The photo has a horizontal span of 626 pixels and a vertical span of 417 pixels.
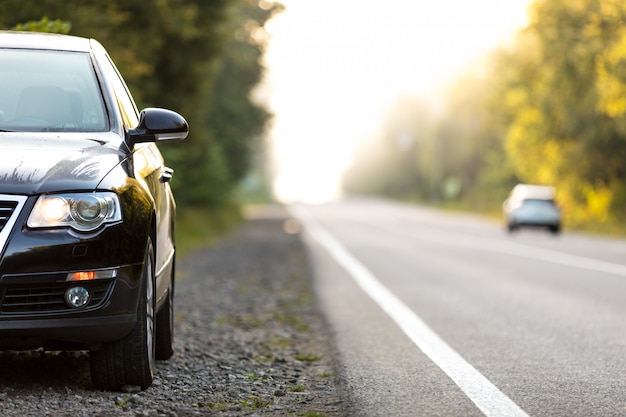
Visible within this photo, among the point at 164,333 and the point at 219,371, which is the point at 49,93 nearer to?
the point at 164,333

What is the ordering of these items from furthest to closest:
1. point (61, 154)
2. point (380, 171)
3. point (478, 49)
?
point (380, 171), point (478, 49), point (61, 154)

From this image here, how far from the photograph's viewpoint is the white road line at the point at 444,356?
18.2 ft

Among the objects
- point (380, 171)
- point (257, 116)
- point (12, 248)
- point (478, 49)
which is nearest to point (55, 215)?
point (12, 248)

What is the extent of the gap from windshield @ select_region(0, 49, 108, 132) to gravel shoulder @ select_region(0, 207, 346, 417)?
4.69ft

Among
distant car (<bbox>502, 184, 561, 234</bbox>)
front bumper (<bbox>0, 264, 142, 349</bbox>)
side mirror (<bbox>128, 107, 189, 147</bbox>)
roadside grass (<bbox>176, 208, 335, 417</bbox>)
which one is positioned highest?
side mirror (<bbox>128, 107, 189, 147</bbox>)

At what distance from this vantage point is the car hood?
5133 mm

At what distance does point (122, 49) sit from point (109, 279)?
Result: 31.8 feet

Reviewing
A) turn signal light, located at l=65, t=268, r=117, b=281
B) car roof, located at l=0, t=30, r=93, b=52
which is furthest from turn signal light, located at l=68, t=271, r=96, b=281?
car roof, located at l=0, t=30, r=93, b=52

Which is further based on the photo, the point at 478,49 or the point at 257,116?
the point at 478,49

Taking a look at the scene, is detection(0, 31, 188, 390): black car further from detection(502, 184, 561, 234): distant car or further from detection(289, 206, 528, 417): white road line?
detection(502, 184, 561, 234): distant car

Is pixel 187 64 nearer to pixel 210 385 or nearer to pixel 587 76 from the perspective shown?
pixel 210 385

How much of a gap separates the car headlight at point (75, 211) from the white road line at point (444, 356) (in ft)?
6.87

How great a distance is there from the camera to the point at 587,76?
124ft

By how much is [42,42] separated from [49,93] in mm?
602
